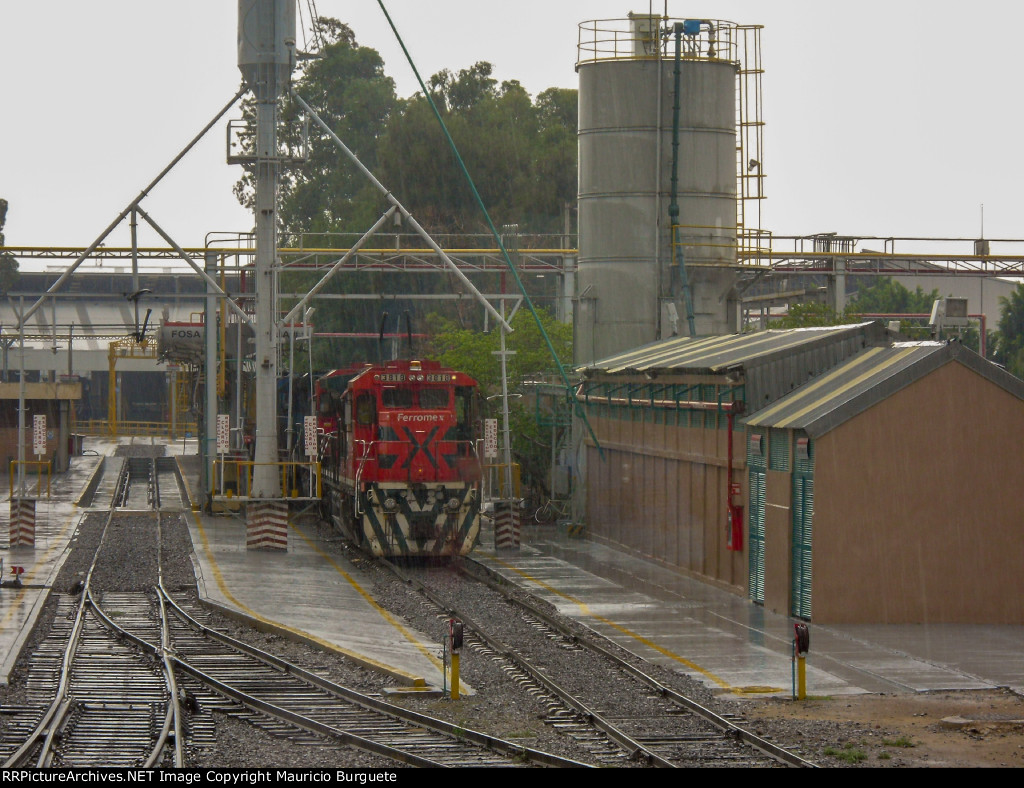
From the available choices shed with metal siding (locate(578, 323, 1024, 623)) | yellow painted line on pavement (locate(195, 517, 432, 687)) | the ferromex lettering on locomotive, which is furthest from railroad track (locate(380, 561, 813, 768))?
the ferromex lettering on locomotive

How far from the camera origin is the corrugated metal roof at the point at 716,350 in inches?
1000

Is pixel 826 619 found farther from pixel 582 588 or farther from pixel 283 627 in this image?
pixel 283 627

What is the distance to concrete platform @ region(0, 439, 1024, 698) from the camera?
17234mm

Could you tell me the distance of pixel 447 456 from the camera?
28.3m

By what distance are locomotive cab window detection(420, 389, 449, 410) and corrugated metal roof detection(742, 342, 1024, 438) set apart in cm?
726

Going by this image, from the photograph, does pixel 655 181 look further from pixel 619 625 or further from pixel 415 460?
pixel 619 625

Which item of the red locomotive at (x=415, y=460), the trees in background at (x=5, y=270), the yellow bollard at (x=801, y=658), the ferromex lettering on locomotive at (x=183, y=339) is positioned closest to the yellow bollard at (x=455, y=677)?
the yellow bollard at (x=801, y=658)

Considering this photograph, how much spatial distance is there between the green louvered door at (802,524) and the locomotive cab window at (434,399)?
8996 mm

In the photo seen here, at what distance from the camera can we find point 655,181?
35.6 m

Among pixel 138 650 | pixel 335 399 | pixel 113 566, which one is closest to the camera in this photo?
pixel 138 650

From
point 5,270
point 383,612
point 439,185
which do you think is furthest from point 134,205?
point 5,270

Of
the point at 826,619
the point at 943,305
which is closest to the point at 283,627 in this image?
the point at 826,619

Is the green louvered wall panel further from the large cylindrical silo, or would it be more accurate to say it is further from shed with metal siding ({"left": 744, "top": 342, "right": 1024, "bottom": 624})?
the large cylindrical silo

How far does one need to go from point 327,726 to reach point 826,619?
981cm
